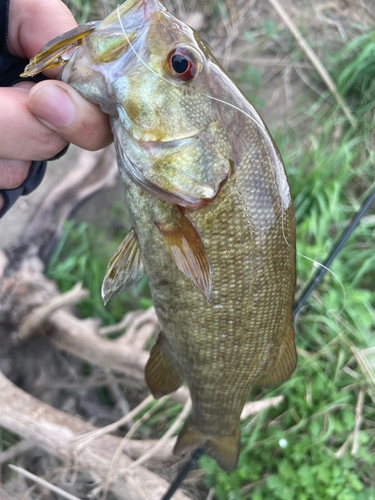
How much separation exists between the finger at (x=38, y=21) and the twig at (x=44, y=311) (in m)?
1.19

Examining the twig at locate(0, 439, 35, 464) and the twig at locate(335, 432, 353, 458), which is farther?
the twig at locate(335, 432, 353, 458)

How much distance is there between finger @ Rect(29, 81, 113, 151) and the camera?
90 centimetres

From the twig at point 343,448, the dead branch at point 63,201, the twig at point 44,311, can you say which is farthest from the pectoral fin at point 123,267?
the twig at point 343,448

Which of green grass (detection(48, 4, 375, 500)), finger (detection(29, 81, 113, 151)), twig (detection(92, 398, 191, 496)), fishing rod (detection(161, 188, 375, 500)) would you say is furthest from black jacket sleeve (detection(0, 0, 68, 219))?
twig (detection(92, 398, 191, 496))

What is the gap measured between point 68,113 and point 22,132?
6.0 inches

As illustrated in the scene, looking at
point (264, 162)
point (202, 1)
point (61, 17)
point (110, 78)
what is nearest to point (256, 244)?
point (264, 162)

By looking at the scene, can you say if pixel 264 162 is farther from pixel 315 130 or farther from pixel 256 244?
pixel 315 130

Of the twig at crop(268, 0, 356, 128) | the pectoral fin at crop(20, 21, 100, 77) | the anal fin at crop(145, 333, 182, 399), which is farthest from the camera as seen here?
the twig at crop(268, 0, 356, 128)

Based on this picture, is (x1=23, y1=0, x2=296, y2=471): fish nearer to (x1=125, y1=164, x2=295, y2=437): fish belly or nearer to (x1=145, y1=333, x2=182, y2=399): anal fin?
(x1=125, y1=164, x2=295, y2=437): fish belly

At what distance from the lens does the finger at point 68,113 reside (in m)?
0.90

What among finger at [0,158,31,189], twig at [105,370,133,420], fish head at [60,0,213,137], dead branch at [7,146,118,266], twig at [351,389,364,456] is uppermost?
fish head at [60,0,213,137]

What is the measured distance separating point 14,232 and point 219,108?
1829 millimetres

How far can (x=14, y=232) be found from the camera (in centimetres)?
229

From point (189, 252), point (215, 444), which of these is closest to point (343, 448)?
point (215, 444)
